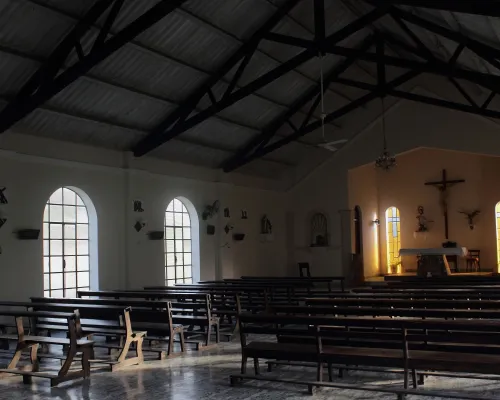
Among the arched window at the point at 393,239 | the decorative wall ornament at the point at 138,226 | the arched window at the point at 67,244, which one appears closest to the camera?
the arched window at the point at 67,244

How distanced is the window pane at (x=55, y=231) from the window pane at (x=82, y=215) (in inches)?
18.8

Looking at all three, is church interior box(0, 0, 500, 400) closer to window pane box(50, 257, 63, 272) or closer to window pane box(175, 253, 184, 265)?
window pane box(50, 257, 63, 272)

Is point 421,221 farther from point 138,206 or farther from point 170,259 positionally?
point 138,206

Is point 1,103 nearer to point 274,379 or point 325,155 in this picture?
point 274,379

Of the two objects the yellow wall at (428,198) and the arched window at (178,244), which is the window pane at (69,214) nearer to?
the arched window at (178,244)

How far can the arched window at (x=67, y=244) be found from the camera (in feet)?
38.1

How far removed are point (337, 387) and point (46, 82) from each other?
272 inches

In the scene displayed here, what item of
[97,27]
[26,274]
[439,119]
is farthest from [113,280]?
[439,119]

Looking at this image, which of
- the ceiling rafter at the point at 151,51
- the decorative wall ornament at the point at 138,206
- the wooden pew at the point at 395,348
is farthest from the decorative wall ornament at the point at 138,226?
the wooden pew at the point at 395,348

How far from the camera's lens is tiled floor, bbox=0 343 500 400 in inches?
223

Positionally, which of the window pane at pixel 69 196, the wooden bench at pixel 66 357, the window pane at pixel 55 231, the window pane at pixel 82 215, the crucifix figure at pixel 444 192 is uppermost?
the crucifix figure at pixel 444 192

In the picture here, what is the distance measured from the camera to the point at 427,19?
1112 centimetres

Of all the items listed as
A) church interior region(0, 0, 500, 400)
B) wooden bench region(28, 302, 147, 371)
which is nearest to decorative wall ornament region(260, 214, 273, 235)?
church interior region(0, 0, 500, 400)

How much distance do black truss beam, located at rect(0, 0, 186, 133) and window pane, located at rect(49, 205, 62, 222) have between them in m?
1.96
